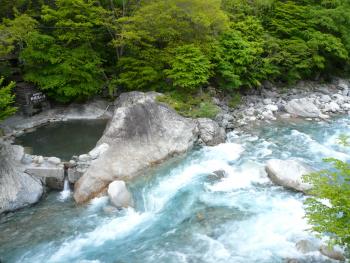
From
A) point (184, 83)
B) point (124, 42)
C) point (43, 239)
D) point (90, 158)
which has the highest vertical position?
point (124, 42)

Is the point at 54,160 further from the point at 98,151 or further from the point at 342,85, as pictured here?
the point at 342,85

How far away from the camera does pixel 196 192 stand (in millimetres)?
11367

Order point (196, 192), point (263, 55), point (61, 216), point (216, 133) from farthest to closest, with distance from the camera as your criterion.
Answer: point (263, 55) → point (216, 133) → point (196, 192) → point (61, 216)

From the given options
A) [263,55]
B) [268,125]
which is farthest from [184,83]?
[263,55]

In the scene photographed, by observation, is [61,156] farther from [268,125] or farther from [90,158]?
[268,125]

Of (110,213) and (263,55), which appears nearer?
(110,213)

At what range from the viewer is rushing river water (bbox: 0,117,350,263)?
8711 millimetres

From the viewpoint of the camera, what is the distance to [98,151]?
1284cm

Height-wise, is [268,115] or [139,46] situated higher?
[139,46]

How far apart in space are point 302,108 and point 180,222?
11963 mm

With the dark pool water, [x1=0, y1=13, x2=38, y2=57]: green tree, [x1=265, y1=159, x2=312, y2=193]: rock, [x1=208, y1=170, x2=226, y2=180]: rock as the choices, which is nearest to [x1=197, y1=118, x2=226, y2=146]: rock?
[x1=208, y1=170, x2=226, y2=180]: rock

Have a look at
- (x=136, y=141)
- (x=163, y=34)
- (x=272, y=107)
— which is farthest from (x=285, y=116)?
(x=136, y=141)

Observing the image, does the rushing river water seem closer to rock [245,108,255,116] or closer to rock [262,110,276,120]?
rock [262,110,276,120]

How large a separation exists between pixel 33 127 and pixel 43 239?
8.82m
